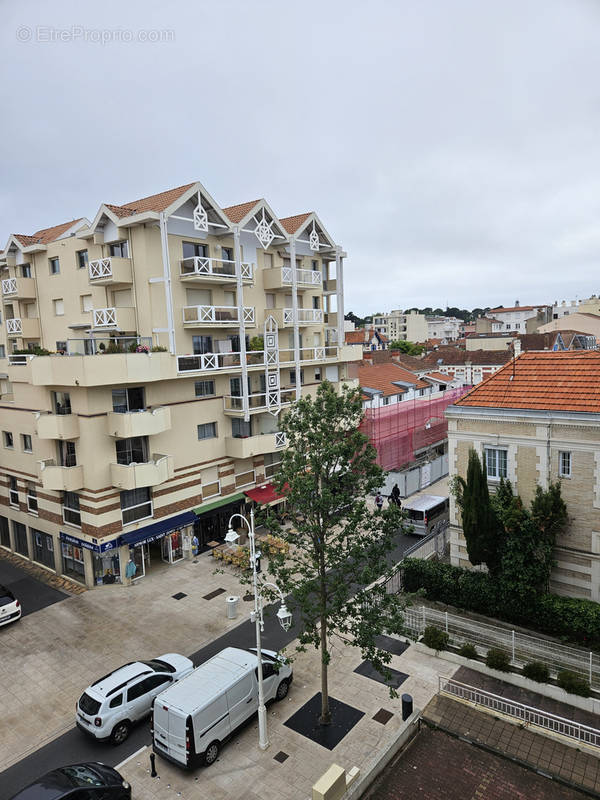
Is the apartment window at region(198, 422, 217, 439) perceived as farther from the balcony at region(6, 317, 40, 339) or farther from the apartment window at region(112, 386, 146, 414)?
the balcony at region(6, 317, 40, 339)

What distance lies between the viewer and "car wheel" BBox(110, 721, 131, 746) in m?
15.0

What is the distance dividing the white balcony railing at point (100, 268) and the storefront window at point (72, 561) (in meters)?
13.6

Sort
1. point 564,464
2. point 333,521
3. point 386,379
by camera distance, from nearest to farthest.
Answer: point 333,521, point 564,464, point 386,379

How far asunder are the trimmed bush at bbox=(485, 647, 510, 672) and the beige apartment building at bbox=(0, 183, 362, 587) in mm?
15849

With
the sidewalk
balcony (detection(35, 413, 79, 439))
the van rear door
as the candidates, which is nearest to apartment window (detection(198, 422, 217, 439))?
balcony (detection(35, 413, 79, 439))

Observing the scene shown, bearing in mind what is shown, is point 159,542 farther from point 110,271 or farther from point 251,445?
point 110,271

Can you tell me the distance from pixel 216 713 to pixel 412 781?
5340 millimetres

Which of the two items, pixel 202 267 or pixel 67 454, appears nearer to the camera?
pixel 67 454

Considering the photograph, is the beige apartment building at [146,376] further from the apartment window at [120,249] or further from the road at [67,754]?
the road at [67,754]

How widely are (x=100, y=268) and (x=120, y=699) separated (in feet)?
64.1

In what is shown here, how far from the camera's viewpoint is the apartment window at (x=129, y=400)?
976 inches

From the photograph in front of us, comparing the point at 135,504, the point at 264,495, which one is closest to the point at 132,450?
the point at 135,504

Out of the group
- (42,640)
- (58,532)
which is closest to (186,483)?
(58,532)

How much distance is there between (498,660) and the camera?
17188 mm
